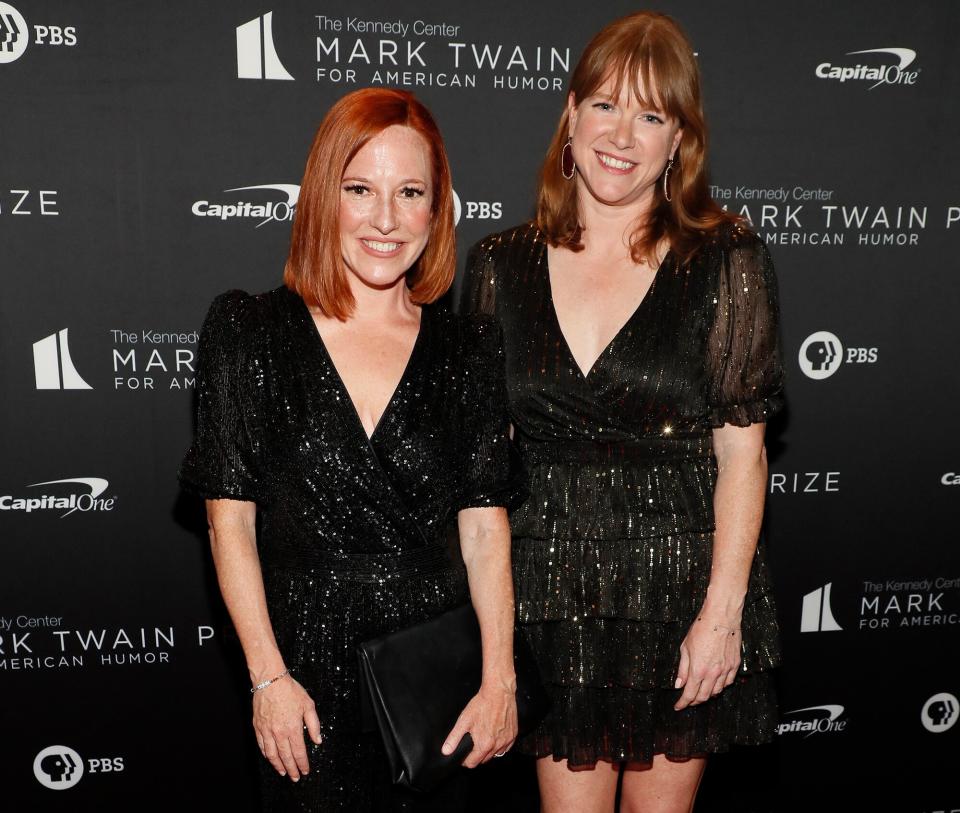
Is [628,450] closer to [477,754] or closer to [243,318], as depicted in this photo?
[477,754]

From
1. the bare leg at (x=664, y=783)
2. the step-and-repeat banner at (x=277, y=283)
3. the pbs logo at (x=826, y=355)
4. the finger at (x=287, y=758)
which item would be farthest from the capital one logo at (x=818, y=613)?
the finger at (x=287, y=758)

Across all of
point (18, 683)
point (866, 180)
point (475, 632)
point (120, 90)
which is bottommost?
point (18, 683)

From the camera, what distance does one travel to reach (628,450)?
2.01 metres

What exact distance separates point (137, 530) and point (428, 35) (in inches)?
66.3

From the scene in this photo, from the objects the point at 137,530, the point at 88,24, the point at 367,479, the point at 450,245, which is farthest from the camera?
the point at 137,530

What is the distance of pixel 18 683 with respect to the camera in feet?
9.44

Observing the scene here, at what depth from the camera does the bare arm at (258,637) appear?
5.53 ft

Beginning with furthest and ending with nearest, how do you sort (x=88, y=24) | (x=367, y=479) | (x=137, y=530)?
(x=137, y=530), (x=88, y=24), (x=367, y=479)

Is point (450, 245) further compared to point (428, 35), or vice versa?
point (428, 35)

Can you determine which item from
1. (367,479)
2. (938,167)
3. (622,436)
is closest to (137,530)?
(367,479)

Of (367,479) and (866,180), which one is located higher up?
(866,180)

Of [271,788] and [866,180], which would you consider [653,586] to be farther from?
[866,180]

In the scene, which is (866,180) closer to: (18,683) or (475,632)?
(475,632)

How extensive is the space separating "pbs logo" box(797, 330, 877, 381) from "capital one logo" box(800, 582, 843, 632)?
29.1 inches
